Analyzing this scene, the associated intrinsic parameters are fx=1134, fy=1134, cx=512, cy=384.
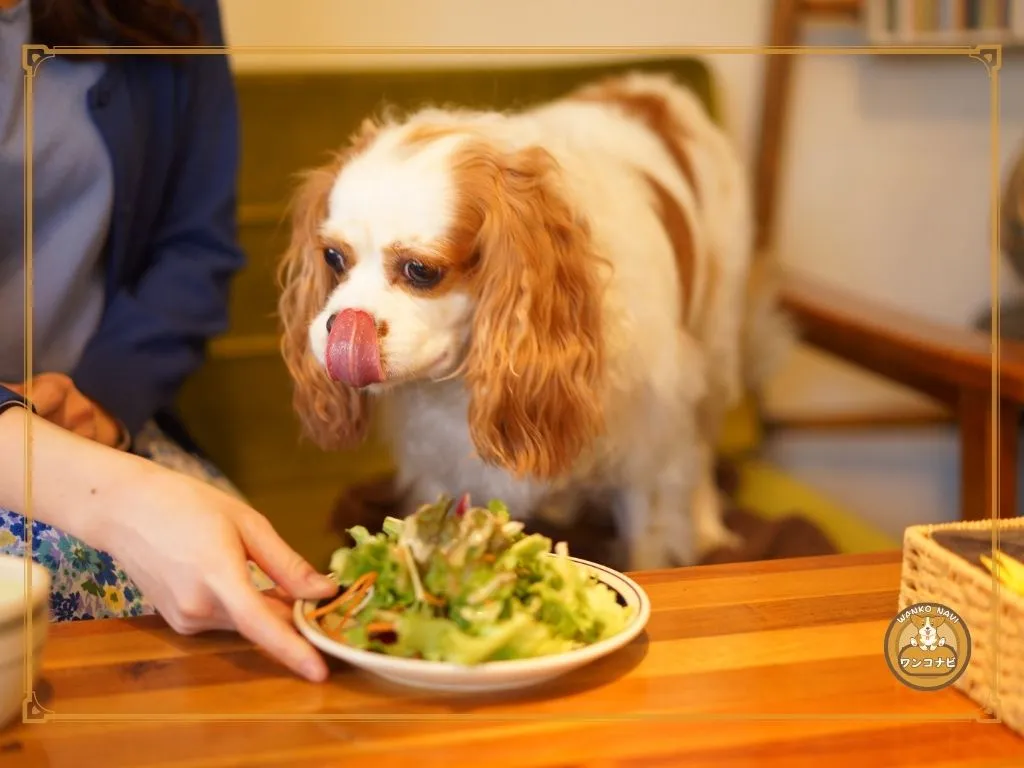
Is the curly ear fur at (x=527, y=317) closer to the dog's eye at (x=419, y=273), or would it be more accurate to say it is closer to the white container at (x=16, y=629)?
the dog's eye at (x=419, y=273)

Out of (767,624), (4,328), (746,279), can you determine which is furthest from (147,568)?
(746,279)

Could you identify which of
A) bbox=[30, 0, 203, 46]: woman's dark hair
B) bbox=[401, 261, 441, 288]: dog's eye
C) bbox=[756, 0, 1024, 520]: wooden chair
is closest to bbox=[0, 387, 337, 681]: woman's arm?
bbox=[401, 261, 441, 288]: dog's eye

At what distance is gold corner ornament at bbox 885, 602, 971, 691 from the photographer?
69 centimetres

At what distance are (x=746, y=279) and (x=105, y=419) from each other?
2.61 ft

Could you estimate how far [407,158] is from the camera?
92cm

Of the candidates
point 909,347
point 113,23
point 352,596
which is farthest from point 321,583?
point 909,347

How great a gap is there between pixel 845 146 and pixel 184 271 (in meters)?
0.68

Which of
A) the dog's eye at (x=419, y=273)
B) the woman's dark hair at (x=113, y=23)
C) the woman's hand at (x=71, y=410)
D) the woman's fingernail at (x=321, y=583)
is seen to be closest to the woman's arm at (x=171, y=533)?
the woman's fingernail at (x=321, y=583)

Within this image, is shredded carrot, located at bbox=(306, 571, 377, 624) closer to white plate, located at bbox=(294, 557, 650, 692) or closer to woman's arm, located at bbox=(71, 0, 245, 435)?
white plate, located at bbox=(294, 557, 650, 692)

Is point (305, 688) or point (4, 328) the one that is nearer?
point (305, 688)

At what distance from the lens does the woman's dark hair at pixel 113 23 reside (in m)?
0.94

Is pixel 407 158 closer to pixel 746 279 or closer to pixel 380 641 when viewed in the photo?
pixel 380 641

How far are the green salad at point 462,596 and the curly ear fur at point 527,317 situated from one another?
21 cm

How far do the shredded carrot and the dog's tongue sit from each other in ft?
0.55
